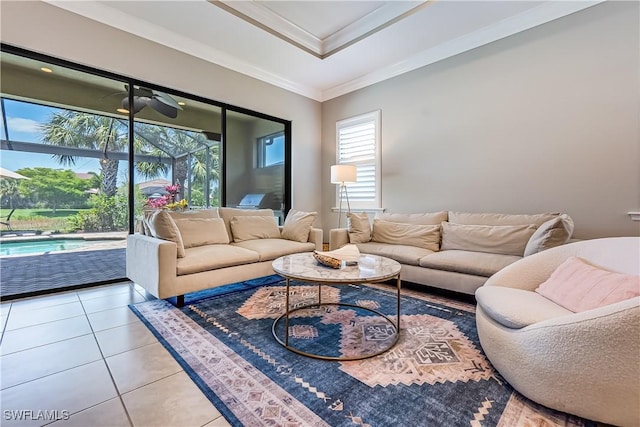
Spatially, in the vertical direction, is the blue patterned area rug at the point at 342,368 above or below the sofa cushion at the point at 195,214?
below

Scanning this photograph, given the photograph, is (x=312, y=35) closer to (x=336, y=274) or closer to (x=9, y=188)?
(x=336, y=274)

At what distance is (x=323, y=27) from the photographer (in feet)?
11.4

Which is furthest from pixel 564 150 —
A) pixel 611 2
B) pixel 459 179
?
pixel 611 2

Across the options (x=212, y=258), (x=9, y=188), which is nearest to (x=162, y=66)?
(x=9, y=188)

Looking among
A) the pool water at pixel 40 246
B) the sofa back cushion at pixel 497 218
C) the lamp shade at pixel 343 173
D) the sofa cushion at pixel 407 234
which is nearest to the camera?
the sofa back cushion at pixel 497 218

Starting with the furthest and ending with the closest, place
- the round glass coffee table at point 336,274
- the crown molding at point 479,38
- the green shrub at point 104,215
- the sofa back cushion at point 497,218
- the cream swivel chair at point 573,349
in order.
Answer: the green shrub at point 104,215
the crown molding at point 479,38
the sofa back cushion at point 497,218
the round glass coffee table at point 336,274
the cream swivel chair at point 573,349

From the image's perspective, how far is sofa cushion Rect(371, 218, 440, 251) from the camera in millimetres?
3283

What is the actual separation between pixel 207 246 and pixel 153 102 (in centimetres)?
197

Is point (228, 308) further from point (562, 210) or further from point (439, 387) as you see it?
point (562, 210)

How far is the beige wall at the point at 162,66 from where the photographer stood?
2611 mm

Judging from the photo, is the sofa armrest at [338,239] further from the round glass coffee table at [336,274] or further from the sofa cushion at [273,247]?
the round glass coffee table at [336,274]

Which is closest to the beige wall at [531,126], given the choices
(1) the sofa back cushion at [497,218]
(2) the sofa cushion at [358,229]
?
(1) the sofa back cushion at [497,218]

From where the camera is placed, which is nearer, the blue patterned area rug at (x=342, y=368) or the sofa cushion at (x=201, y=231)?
the blue patterned area rug at (x=342, y=368)

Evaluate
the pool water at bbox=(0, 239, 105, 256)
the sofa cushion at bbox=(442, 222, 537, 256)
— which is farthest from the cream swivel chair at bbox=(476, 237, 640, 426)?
the pool water at bbox=(0, 239, 105, 256)
